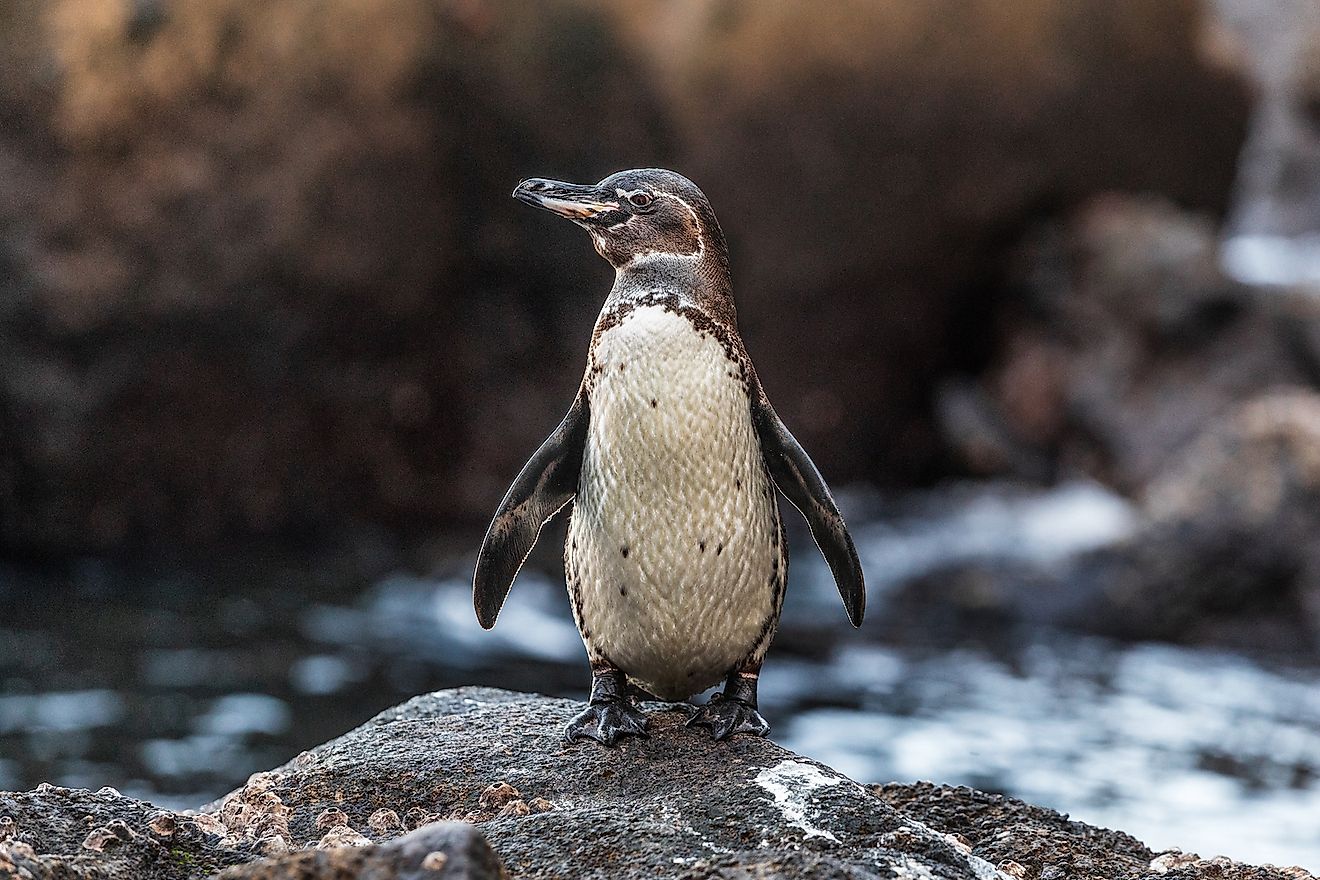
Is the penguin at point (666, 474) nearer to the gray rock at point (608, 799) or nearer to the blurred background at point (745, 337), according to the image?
the gray rock at point (608, 799)

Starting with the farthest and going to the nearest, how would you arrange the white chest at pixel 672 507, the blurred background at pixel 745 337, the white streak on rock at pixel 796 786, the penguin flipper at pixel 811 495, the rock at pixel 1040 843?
the blurred background at pixel 745 337
the penguin flipper at pixel 811 495
the white chest at pixel 672 507
the rock at pixel 1040 843
the white streak on rock at pixel 796 786

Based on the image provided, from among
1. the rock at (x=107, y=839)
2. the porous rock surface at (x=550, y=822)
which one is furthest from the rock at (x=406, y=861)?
the rock at (x=107, y=839)

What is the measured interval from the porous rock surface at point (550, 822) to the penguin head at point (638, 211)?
99 centimetres

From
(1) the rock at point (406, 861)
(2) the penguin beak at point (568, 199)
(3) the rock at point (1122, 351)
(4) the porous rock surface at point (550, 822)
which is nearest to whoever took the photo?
(1) the rock at point (406, 861)

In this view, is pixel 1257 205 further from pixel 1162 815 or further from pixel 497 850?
pixel 497 850

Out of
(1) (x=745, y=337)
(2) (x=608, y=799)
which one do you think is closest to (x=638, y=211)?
(2) (x=608, y=799)

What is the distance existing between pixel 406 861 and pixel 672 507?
1233 millimetres

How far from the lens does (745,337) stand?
9.23 m

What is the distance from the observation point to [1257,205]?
1552 centimetres

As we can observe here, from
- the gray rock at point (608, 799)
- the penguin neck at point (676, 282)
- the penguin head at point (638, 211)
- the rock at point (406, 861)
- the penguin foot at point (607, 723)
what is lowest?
the rock at point (406, 861)

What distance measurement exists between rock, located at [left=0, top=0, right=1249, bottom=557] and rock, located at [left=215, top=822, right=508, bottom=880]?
6284 mm

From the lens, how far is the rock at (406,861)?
1.78 meters

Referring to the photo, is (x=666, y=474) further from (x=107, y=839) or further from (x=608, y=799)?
(x=107, y=839)

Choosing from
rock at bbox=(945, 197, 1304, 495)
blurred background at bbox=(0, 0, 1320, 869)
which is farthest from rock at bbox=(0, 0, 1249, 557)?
rock at bbox=(945, 197, 1304, 495)
